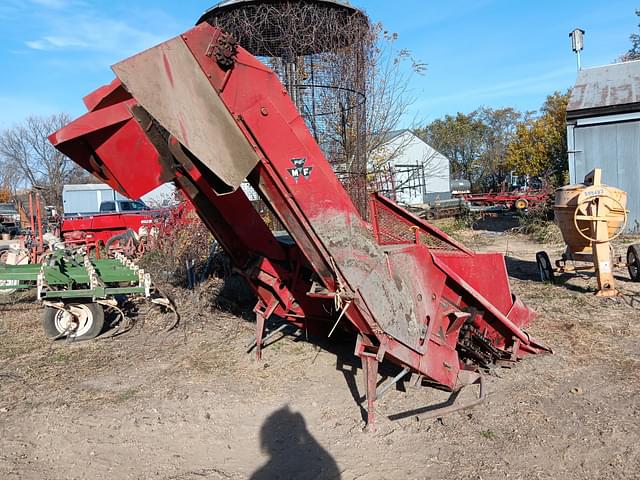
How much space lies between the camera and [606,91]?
16859mm

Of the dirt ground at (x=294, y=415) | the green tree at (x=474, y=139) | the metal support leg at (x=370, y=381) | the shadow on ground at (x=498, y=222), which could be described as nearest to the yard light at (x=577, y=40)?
the shadow on ground at (x=498, y=222)

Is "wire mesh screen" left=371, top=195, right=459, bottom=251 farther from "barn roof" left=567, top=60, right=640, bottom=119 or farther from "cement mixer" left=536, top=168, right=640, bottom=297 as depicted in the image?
"barn roof" left=567, top=60, right=640, bottom=119

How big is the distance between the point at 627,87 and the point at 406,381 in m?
15.1

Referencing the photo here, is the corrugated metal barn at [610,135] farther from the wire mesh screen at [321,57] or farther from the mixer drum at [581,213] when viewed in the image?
the wire mesh screen at [321,57]

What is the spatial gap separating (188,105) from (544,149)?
2821 centimetres

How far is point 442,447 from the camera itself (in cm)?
412

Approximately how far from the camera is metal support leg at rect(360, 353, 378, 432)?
4.38 metres

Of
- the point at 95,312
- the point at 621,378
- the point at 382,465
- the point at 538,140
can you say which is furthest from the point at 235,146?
the point at 538,140

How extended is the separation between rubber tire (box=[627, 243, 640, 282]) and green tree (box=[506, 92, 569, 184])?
1317 cm

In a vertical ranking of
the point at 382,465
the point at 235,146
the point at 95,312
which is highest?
the point at 235,146

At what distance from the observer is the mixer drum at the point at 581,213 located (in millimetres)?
8298

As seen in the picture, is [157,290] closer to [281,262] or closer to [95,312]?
[95,312]

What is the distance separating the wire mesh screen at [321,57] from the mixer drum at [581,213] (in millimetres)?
3299

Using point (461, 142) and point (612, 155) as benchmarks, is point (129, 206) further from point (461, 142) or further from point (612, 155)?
point (461, 142)
